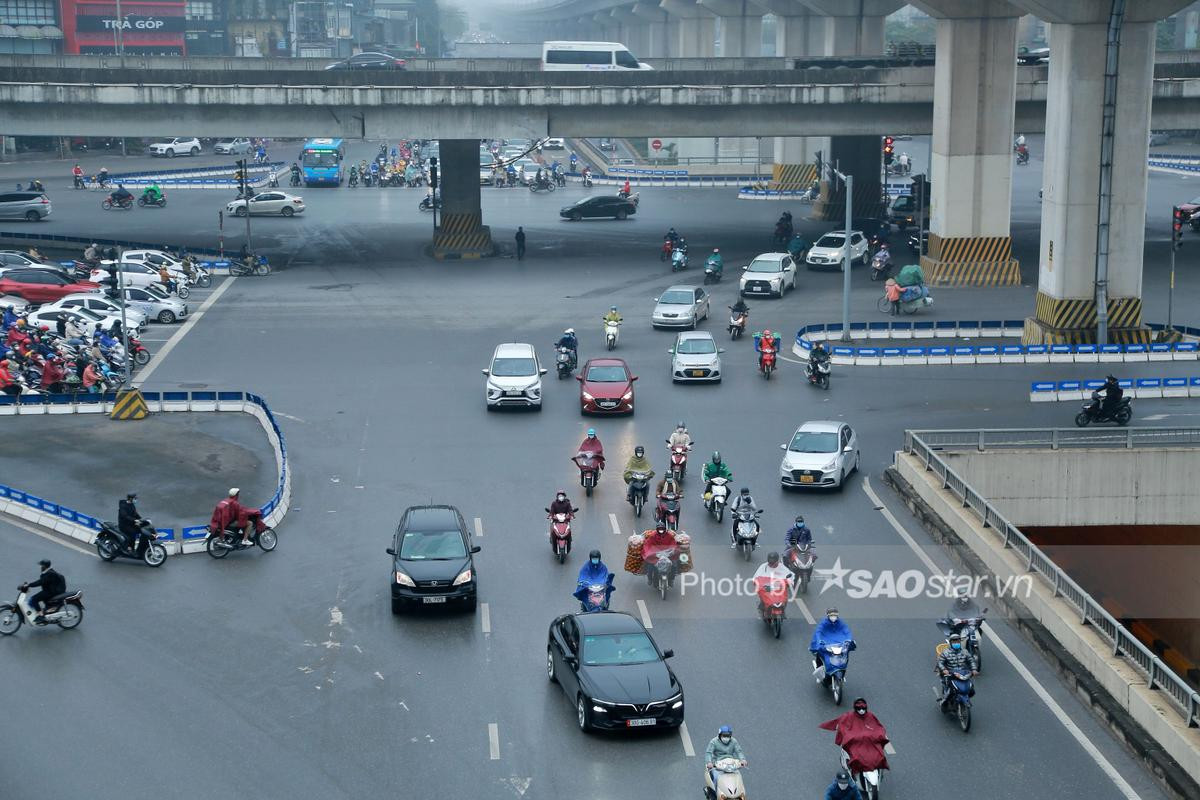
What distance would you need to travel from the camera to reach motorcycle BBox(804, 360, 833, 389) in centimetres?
4272

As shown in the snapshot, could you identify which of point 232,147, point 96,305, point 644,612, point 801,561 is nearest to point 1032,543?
point 801,561

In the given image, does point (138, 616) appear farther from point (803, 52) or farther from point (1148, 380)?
point (803, 52)

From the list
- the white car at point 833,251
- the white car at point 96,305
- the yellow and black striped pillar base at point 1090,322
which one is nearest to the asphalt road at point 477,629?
the white car at point 96,305

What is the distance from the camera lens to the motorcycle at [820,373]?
42.7 meters

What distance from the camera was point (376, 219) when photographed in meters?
81.9

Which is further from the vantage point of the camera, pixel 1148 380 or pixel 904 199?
pixel 904 199

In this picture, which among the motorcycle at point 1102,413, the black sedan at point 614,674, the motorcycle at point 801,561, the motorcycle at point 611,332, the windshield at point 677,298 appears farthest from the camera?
the windshield at point 677,298

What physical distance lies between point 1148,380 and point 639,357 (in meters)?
14.5

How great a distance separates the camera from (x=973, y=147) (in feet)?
192

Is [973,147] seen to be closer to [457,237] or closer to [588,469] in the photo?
[457,237]

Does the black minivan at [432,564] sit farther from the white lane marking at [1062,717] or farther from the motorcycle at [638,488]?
the white lane marking at [1062,717]

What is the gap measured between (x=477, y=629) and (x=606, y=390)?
A: 49.8 ft

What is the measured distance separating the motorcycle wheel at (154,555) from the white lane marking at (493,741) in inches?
379

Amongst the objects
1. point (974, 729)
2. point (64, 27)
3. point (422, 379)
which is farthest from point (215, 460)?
point (64, 27)
